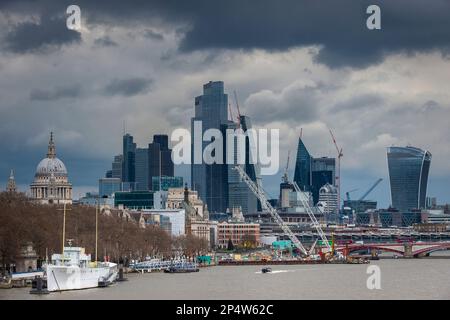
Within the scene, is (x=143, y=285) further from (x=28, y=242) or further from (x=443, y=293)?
(x=443, y=293)

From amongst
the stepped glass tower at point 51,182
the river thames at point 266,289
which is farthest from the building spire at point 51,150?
the river thames at point 266,289

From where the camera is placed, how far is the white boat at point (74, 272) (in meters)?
68.7

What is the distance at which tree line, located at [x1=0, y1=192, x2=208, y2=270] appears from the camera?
3174 inches

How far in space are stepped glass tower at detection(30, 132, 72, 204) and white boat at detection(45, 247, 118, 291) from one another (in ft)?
305

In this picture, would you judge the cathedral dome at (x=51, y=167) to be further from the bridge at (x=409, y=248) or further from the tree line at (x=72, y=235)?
the bridge at (x=409, y=248)

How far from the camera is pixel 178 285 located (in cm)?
7650

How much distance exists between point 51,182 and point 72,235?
76.6m

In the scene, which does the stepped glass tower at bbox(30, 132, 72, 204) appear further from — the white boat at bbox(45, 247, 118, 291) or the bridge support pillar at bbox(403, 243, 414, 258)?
A: the white boat at bbox(45, 247, 118, 291)

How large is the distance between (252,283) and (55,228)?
2078 centimetres
